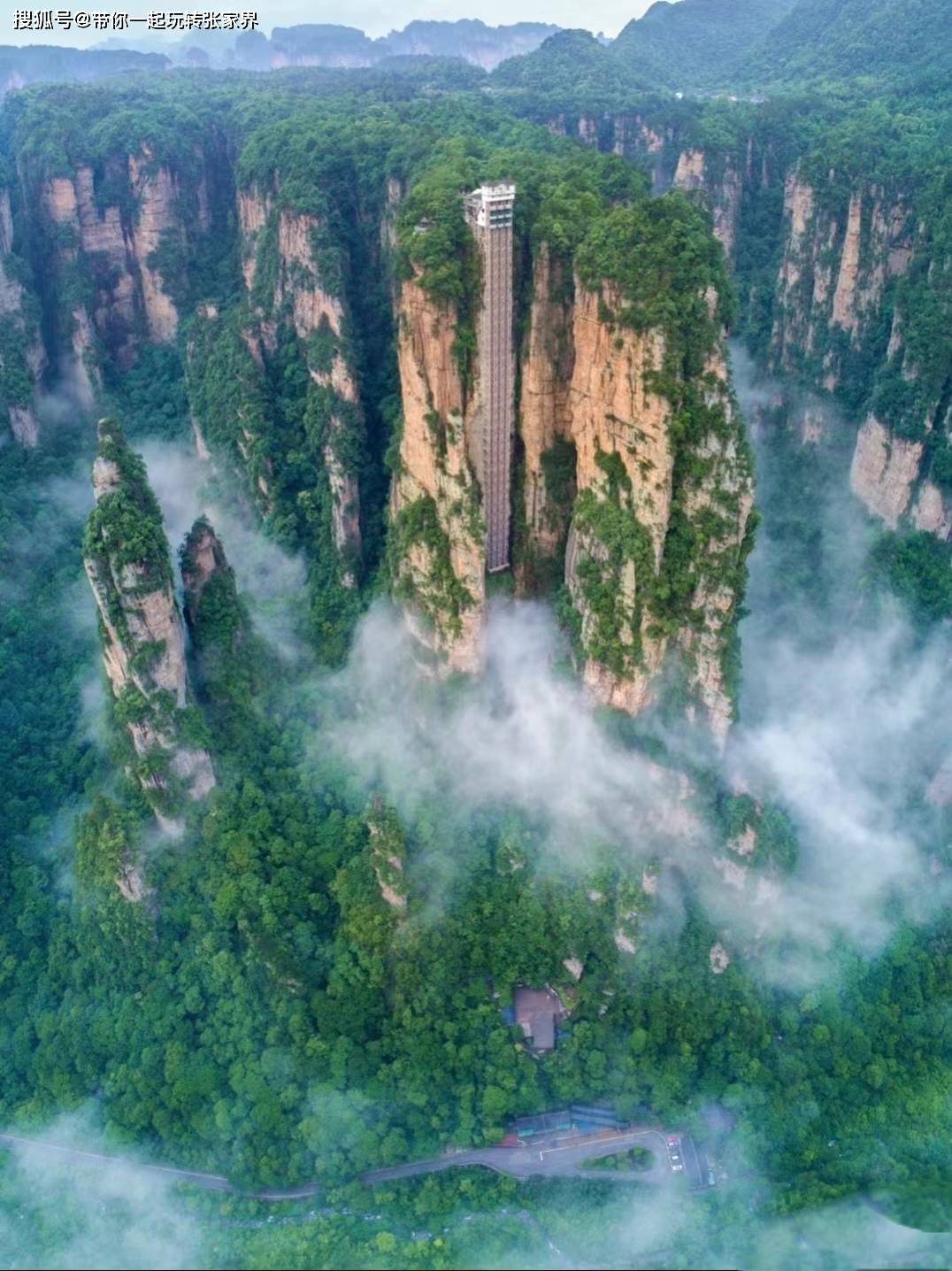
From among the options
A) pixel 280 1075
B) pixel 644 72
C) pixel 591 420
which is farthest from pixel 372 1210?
pixel 644 72

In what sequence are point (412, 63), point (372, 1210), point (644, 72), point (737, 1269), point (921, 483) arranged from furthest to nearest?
point (412, 63), point (644, 72), point (921, 483), point (372, 1210), point (737, 1269)

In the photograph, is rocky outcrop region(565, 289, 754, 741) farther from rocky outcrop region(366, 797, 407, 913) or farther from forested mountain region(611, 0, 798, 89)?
forested mountain region(611, 0, 798, 89)

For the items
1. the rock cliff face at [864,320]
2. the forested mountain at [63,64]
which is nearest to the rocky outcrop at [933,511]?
the rock cliff face at [864,320]

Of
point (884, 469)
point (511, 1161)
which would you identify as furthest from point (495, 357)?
point (511, 1161)

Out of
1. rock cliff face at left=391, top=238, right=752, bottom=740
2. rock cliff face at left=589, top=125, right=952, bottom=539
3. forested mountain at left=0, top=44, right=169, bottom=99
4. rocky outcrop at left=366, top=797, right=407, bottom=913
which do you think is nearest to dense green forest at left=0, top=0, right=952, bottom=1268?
rocky outcrop at left=366, top=797, right=407, bottom=913

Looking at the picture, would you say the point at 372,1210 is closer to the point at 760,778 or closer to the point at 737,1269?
the point at 737,1269
